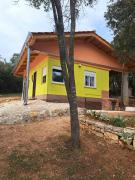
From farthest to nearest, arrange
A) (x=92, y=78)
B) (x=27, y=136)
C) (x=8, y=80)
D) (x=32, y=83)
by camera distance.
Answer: (x=8, y=80)
(x=32, y=83)
(x=92, y=78)
(x=27, y=136)

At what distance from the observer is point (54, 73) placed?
2128 cm

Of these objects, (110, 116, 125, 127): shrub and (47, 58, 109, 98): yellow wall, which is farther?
(47, 58, 109, 98): yellow wall

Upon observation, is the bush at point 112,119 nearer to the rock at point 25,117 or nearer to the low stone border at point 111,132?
the low stone border at point 111,132

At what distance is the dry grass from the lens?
9.56m

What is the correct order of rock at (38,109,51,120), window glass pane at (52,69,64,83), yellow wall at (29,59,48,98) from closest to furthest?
rock at (38,109,51,120) < window glass pane at (52,69,64,83) < yellow wall at (29,59,48,98)

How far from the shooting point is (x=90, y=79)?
76.4 ft

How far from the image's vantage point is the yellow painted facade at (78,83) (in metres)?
20.9

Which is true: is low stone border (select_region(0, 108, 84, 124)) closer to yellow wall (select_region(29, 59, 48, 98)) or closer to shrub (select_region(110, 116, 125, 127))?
shrub (select_region(110, 116, 125, 127))

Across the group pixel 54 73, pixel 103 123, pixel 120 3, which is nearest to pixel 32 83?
pixel 54 73

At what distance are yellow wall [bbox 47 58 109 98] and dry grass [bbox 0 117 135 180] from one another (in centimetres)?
803

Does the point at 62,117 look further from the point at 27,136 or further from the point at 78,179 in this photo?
the point at 78,179

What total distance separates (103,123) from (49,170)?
4.03 meters

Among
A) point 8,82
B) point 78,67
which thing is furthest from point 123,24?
point 8,82

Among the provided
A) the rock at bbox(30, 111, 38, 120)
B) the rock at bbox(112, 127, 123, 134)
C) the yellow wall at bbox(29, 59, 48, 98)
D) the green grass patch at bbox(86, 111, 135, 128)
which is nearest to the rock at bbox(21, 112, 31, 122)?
the rock at bbox(30, 111, 38, 120)
